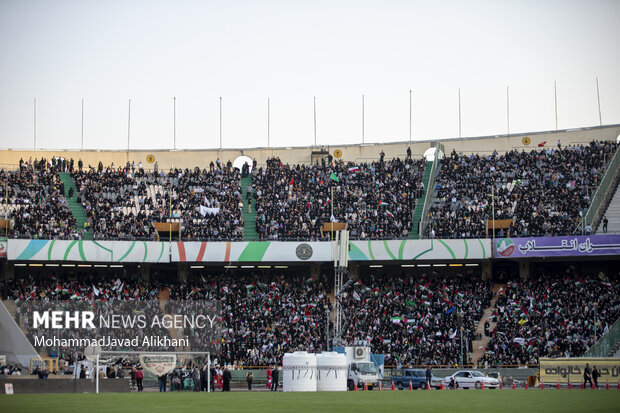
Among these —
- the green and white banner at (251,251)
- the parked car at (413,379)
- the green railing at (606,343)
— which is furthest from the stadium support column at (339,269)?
the green railing at (606,343)

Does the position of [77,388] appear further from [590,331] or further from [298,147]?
[298,147]

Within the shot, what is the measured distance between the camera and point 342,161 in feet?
235

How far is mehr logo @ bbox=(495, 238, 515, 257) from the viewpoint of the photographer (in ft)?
194

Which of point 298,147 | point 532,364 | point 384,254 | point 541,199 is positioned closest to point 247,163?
point 298,147

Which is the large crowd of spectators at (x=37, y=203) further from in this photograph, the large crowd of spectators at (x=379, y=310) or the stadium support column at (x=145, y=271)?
the stadium support column at (x=145, y=271)

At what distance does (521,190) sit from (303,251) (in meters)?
16.8

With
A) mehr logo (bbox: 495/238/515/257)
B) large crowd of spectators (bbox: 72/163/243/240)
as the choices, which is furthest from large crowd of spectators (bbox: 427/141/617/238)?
large crowd of spectators (bbox: 72/163/243/240)

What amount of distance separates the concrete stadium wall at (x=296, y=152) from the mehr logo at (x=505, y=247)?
543 inches

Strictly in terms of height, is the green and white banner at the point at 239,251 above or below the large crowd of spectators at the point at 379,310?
above

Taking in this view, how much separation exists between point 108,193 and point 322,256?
18355mm

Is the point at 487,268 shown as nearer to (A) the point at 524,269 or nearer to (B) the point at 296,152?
(A) the point at 524,269

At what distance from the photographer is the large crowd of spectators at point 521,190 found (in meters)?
60.8

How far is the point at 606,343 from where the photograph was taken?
168 feet

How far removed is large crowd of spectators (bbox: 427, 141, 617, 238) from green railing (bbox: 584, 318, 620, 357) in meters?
9.49
